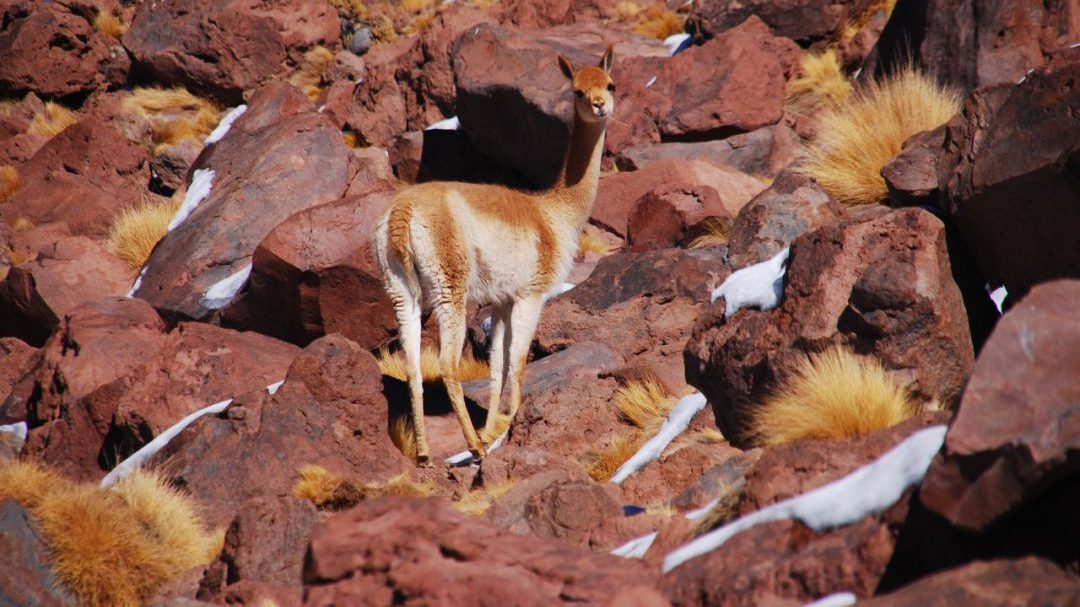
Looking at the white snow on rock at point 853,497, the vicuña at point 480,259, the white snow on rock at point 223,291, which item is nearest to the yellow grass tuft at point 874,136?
the vicuña at point 480,259

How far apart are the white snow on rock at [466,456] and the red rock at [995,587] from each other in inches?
223

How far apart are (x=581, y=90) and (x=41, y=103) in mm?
16202

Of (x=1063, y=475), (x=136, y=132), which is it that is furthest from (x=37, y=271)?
(x=1063, y=475)

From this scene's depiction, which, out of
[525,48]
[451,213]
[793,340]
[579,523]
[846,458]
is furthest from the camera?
[525,48]

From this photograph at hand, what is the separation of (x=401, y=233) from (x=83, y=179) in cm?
1123

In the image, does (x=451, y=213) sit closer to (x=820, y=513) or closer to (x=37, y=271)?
(x=820, y=513)

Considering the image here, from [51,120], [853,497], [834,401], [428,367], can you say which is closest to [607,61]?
[428,367]

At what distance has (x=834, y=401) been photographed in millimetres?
5715

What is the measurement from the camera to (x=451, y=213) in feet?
29.0

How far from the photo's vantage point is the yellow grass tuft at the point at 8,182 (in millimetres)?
18422

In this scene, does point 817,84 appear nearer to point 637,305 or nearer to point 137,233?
point 637,305

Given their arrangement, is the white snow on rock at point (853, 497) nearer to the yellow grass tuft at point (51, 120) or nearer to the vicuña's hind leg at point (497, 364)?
the vicuña's hind leg at point (497, 364)

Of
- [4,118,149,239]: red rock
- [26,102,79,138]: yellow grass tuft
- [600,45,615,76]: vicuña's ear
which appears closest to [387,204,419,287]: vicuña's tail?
[600,45,615,76]: vicuña's ear

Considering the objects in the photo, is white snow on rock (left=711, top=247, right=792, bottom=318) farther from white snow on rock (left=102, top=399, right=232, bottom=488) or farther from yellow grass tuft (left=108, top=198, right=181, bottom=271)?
yellow grass tuft (left=108, top=198, right=181, bottom=271)
